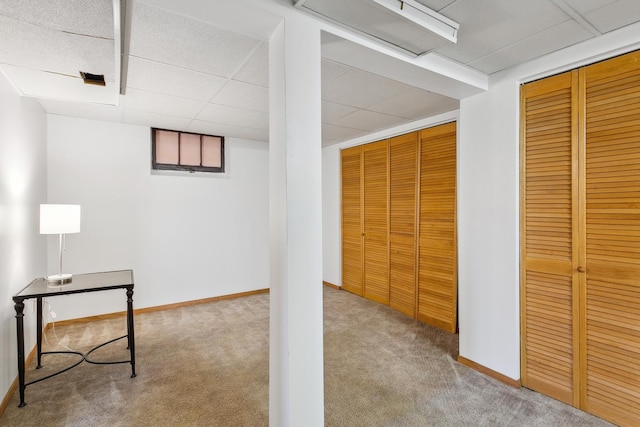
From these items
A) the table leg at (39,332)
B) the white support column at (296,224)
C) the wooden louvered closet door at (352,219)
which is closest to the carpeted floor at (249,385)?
the table leg at (39,332)

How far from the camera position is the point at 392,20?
1.64 metres

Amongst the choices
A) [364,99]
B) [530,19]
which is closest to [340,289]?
[364,99]

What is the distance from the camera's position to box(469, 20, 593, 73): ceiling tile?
191 centimetres

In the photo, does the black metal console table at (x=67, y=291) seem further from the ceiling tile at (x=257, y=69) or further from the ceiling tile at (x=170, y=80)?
the ceiling tile at (x=257, y=69)

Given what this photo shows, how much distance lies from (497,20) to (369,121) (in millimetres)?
2132

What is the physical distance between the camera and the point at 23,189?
2740 millimetres

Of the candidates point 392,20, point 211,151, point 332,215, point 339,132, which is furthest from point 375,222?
point 392,20

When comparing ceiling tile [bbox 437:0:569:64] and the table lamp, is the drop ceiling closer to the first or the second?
ceiling tile [bbox 437:0:569:64]

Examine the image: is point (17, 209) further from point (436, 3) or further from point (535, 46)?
point (535, 46)

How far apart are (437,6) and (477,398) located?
2616 millimetres

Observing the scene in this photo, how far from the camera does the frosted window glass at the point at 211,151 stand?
463 cm

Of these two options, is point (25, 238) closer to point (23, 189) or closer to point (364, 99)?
point (23, 189)

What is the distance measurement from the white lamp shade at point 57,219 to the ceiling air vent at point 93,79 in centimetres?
107

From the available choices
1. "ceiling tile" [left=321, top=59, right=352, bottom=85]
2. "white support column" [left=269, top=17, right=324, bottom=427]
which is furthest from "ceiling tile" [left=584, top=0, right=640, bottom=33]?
"white support column" [left=269, top=17, right=324, bottom=427]
